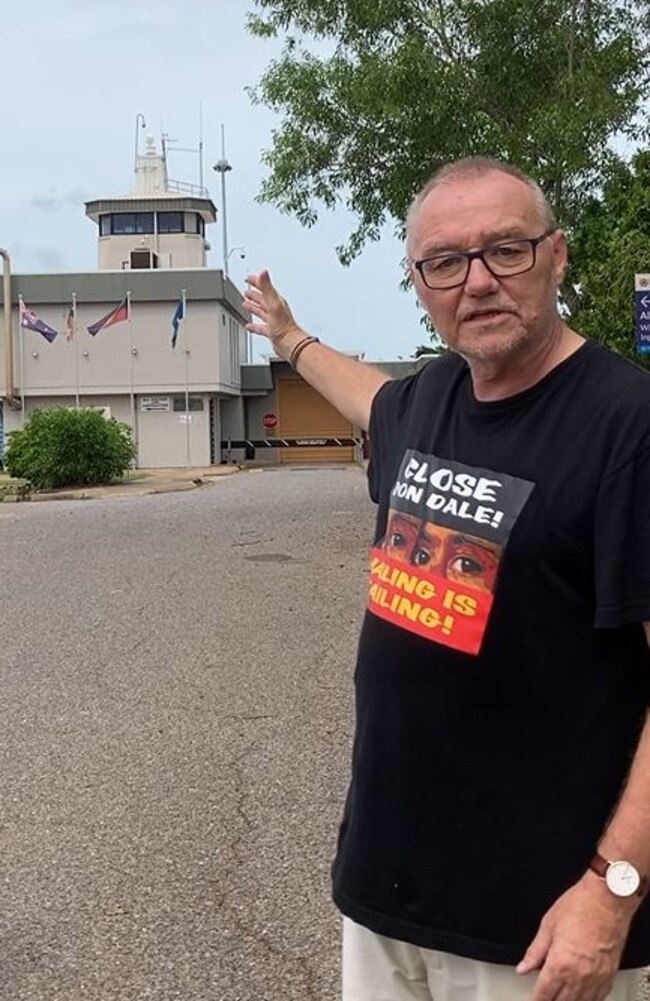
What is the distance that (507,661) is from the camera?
1781 mm

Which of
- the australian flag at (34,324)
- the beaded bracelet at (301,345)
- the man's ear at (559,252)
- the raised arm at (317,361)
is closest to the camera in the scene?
the man's ear at (559,252)

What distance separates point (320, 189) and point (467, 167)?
12.0 m

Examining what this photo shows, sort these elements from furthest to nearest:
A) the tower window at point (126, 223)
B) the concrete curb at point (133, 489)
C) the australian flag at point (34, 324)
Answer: the tower window at point (126, 223), the australian flag at point (34, 324), the concrete curb at point (133, 489)

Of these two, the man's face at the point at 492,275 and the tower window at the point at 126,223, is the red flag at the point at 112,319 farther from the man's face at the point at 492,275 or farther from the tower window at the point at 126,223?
the man's face at the point at 492,275

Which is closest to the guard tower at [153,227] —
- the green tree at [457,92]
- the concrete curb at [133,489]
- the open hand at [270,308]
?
the concrete curb at [133,489]

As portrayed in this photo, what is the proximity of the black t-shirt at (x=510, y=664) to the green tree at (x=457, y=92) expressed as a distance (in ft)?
30.6

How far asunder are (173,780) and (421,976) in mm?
3253

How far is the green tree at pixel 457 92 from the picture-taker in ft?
35.7

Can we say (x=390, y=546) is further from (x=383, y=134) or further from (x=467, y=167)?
(x=383, y=134)

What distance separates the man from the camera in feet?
5.57

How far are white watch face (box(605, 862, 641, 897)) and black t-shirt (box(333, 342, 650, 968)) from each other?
7 centimetres

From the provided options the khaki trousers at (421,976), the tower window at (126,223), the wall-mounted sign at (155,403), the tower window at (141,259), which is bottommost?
the khaki trousers at (421,976)

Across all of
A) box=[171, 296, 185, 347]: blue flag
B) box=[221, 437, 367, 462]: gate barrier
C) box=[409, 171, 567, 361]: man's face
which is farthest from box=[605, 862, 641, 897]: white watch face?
box=[221, 437, 367, 462]: gate barrier

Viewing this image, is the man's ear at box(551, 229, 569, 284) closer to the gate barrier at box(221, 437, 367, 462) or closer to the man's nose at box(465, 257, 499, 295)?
the man's nose at box(465, 257, 499, 295)
